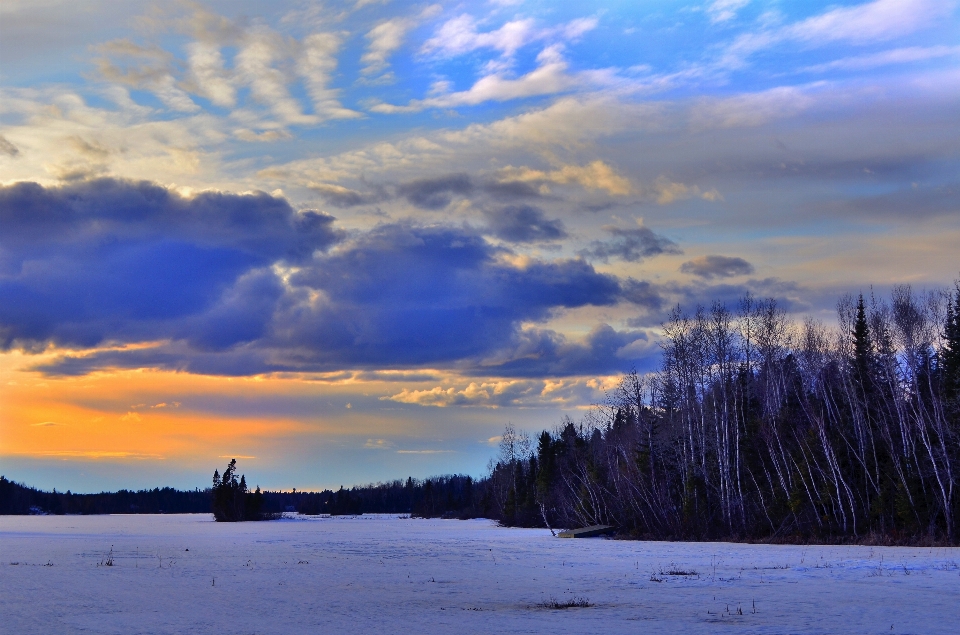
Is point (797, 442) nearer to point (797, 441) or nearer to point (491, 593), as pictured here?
point (797, 441)

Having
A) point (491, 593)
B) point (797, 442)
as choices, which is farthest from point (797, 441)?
point (491, 593)

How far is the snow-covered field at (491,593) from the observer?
21297 millimetres

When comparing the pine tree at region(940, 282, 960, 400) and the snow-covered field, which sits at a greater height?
the pine tree at region(940, 282, 960, 400)

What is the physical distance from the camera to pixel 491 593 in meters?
30.0

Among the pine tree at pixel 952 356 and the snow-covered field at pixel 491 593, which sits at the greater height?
the pine tree at pixel 952 356

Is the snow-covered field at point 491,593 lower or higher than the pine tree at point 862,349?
lower

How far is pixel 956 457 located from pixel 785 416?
13.6 m

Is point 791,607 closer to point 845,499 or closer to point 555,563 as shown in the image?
point 555,563

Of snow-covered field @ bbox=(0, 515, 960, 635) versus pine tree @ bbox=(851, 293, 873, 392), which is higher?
pine tree @ bbox=(851, 293, 873, 392)

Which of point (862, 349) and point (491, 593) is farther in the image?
point (862, 349)

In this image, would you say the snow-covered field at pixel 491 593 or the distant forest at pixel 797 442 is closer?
the snow-covered field at pixel 491 593

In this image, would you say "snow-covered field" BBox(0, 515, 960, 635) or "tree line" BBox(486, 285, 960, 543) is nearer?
"snow-covered field" BBox(0, 515, 960, 635)

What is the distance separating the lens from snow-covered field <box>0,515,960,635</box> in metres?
21.3

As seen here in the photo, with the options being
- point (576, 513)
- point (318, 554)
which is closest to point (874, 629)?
point (318, 554)
